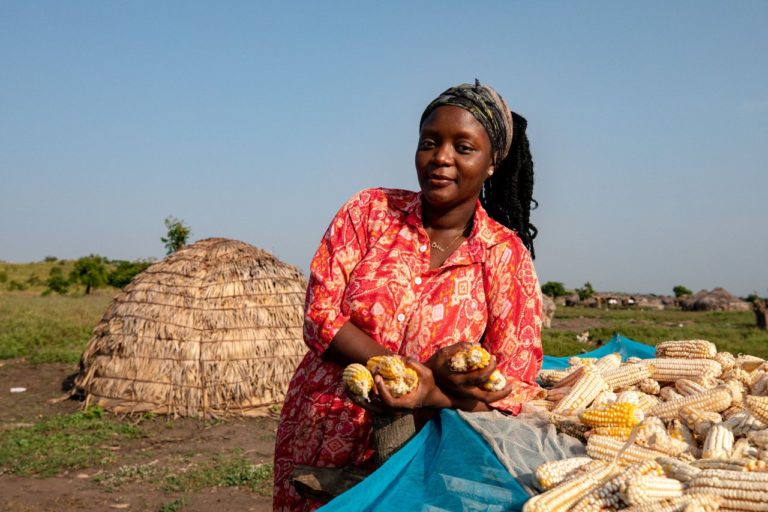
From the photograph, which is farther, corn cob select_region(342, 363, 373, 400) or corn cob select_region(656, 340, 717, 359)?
corn cob select_region(656, 340, 717, 359)

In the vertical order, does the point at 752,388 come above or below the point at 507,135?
below

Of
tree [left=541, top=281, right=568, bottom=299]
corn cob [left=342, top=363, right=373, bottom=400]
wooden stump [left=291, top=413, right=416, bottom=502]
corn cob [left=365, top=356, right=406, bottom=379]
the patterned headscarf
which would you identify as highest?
the patterned headscarf

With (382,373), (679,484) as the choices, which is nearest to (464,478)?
(382,373)

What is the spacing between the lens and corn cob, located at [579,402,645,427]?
8.16 ft

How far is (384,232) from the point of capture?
271cm

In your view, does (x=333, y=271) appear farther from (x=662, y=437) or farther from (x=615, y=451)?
(x=662, y=437)

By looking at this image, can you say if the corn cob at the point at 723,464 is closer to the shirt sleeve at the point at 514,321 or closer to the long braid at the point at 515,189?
the shirt sleeve at the point at 514,321

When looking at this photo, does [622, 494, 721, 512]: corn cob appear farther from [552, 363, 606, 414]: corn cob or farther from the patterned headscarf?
the patterned headscarf

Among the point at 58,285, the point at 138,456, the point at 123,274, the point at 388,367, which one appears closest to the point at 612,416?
the point at 388,367

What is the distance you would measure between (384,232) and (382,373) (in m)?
0.76

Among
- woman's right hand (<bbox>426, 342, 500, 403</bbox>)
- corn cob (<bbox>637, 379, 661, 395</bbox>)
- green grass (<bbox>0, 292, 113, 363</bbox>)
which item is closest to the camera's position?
woman's right hand (<bbox>426, 342, 500, 403</bbox>)

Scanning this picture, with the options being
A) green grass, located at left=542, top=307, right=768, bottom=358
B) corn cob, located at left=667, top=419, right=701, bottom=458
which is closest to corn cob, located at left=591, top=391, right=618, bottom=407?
corn cob, located at left=667, top=419, right=701, bottom=458

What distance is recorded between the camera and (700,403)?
280 cm

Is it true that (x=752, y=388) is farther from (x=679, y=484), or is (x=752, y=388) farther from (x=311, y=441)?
(x=311, y=441)
